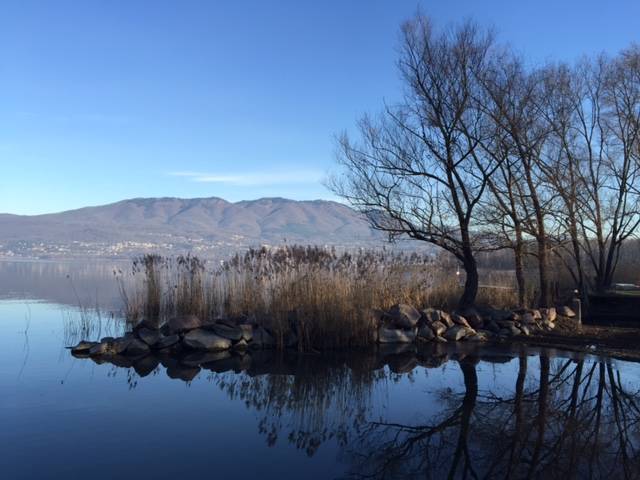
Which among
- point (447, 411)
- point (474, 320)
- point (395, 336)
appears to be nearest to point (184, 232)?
point (474, 320)

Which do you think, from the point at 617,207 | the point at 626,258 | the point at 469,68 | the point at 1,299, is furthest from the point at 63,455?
the point at 626,258

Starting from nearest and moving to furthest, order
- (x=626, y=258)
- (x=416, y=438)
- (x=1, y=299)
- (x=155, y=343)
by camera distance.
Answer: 1. (x=416, y=438)
2. (x=155, y=343)
3. (x=1, y=299)
4. (x=626, y=258)

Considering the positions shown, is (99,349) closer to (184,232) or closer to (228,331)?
(228,331)

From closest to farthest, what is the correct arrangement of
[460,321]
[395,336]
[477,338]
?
[395,336]
[477,338]
[460,321]

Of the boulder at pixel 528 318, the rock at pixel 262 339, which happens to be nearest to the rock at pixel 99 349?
the rock at pixel 262 339

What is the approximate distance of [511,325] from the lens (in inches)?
531

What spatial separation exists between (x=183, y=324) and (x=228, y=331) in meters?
0.86

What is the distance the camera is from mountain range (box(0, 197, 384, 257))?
75.2 meters

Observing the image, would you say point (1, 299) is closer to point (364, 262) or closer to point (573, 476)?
point (364, 262)

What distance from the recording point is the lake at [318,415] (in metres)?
5.27

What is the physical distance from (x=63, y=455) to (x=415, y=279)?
10.7 m

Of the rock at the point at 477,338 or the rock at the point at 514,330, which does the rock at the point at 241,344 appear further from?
the rock at the point at 514,330

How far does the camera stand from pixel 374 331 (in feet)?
39.0

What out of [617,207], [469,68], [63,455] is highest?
[469,68]
